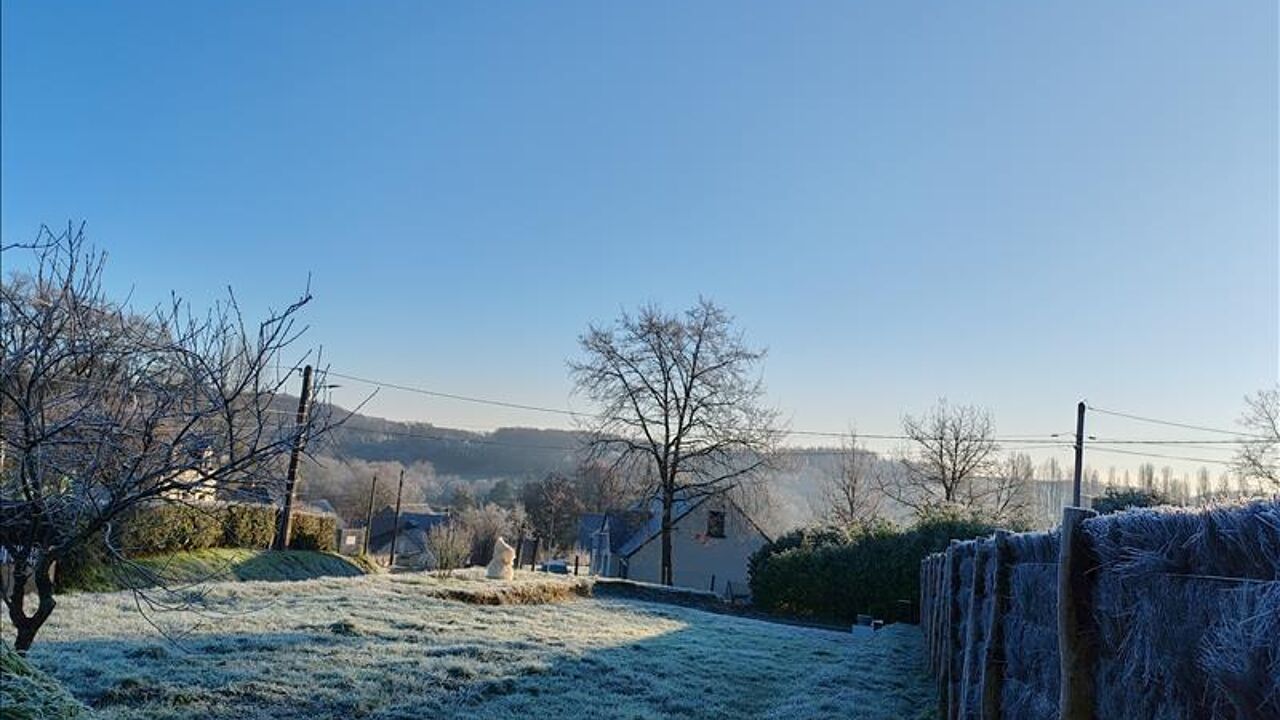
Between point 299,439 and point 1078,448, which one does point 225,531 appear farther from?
point 1078,448

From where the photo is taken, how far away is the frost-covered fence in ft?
4.89

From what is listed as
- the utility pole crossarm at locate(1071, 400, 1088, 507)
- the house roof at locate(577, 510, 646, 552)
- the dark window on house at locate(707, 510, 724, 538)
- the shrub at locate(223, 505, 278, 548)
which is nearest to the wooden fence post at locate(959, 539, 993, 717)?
the shrub at locate(223, 505, 278, 548)

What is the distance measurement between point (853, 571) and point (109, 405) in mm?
18042

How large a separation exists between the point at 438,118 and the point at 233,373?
645 centimetres

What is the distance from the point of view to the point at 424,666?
22.7 feet

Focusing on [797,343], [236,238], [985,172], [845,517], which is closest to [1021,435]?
[845,517]

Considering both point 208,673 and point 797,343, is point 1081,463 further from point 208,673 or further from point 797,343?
point 208,673

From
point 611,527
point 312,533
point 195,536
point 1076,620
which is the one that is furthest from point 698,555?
point 1076,620

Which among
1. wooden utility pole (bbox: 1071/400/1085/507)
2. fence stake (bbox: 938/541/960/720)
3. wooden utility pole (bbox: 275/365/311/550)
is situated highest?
wooden utility pole (bbox: 1071/400/1085/507)

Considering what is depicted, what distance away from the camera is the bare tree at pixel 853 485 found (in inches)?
1315

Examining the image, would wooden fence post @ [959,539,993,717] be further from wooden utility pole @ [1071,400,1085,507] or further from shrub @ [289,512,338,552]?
shrub @ [289,512,338,552]

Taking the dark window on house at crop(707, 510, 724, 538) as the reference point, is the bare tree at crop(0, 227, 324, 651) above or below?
above

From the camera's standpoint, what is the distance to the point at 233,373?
13.2ft

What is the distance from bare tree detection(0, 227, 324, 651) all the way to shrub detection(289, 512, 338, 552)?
60.1ft
